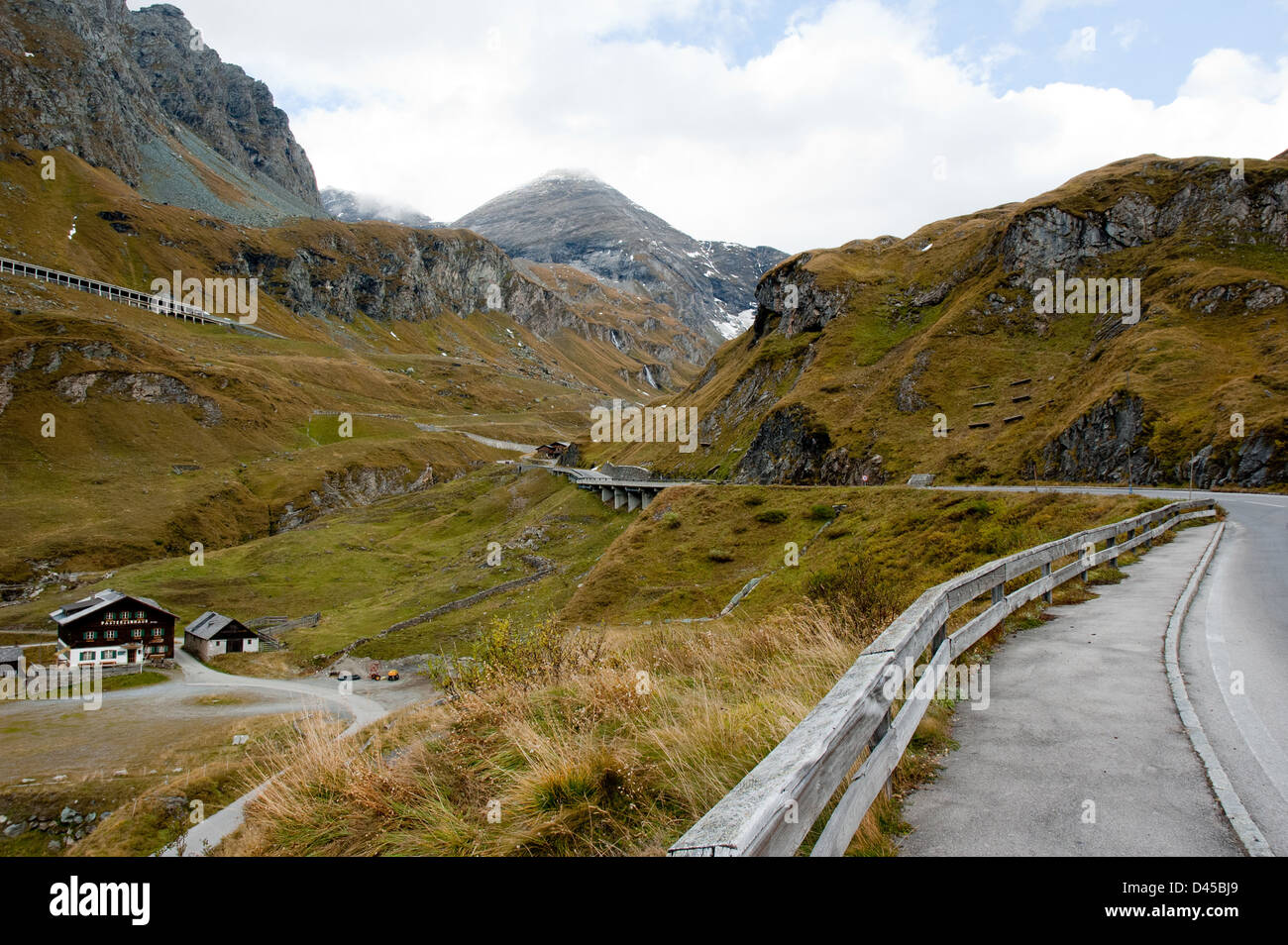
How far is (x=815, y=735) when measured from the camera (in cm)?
375

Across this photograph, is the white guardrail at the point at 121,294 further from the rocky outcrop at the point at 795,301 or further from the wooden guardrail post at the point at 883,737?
the wooden guardrail post at the point at 883,737

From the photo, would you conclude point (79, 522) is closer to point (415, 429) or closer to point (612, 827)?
point (415, 429)

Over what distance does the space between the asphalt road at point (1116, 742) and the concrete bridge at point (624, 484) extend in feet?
204

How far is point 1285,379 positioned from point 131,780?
75.5 meters

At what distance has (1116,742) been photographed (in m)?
6.14

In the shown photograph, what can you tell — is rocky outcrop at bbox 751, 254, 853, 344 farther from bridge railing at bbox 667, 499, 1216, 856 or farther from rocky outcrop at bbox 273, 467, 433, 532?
bridge railing at bbox 667, 499, 1216, 856

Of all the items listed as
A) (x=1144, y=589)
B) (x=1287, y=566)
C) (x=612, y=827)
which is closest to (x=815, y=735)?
(x=612, y=827)

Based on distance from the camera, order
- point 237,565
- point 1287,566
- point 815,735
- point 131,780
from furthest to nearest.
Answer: point 237,565
point 131,780
point 1287,566
point 815,735

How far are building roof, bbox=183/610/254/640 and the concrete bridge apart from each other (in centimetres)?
4213

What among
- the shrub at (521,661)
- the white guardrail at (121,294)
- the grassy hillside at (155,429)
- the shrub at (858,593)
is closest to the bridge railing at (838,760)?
the shrub at (858,593)

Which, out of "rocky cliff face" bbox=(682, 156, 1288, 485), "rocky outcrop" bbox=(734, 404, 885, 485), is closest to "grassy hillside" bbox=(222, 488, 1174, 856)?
"rocky cliff face" bbox=(682, 156, 1288, 485)

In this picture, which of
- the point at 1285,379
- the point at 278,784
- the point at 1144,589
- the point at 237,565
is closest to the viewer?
the point at 278,784

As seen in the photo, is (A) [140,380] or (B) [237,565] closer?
(B) [237,565]

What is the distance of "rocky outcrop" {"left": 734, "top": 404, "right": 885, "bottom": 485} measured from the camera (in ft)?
216
